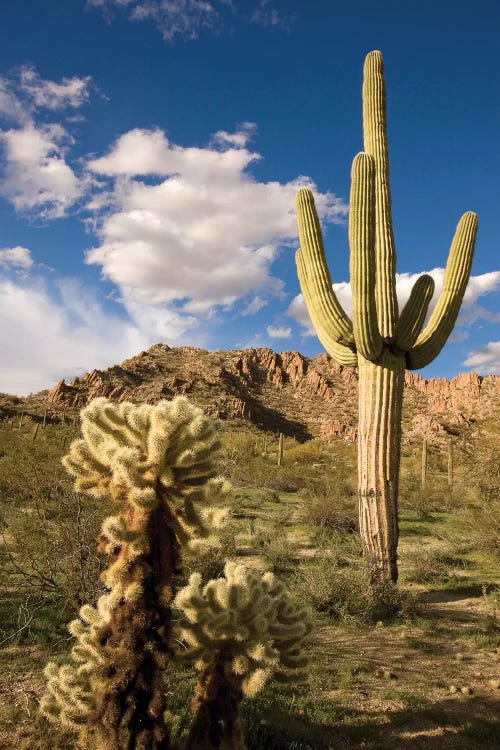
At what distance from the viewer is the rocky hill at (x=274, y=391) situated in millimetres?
43656

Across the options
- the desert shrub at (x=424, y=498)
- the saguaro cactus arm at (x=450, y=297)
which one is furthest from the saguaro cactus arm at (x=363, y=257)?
the desert shrub at (x=424, y=498)

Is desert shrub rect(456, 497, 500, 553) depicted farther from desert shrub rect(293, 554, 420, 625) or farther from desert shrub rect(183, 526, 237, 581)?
desert shrub rect(183, 526, 237, 581)

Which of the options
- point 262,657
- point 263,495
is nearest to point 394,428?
point 262,657

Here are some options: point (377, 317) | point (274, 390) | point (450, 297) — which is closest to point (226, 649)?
point (377, 317)

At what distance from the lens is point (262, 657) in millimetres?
2756

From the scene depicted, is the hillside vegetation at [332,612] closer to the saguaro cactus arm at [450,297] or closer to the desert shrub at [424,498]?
the desert shrub at [424,498]

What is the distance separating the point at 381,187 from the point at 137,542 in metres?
8.40

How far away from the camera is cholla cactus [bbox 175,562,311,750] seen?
2.74m

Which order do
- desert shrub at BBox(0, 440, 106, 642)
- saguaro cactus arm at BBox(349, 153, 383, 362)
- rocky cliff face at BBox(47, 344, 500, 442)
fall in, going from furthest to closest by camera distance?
rocky cliff face at BBox(47, 344, 500, 442) → saguaro cactus arm at BBox(349, 153, 383, 362) → desert shrub at BBox(0, 440, 106, 642)

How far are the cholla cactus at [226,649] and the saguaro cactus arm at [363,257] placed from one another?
19.5ft

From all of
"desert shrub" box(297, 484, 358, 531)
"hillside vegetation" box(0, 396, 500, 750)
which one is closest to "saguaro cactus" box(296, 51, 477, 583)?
"hillside vegetation" box(0, 396, 500, 750)

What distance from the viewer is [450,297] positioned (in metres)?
9.27

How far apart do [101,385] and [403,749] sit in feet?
144

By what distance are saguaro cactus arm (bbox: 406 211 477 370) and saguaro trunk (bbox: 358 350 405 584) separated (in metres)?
0.58
